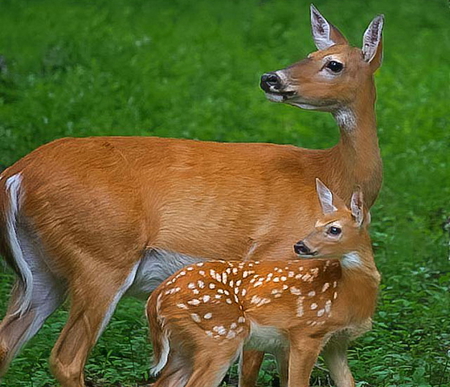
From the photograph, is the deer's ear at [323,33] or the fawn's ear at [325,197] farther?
the deer's ear at [323,33]

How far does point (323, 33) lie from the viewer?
7.16 m

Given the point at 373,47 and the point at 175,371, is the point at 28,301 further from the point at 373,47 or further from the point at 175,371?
the point at 373,47

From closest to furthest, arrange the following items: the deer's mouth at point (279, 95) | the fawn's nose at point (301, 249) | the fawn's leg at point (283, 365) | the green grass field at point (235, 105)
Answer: the fawn's nose at point (301, 249), the fawn's leg at point (283, 365), the deer's mouth at point (279, 95), the green grass field at point (235, 105)

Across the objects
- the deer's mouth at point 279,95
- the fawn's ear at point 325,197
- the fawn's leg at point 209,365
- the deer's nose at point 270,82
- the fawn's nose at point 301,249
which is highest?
the deer's nose at point 270,82

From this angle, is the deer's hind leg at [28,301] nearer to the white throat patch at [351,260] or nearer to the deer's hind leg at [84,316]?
the deer's hind leg at [84,316]

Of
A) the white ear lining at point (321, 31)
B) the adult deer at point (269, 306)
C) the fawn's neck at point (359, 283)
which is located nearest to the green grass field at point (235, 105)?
the fawn's neck at point (359, 283)

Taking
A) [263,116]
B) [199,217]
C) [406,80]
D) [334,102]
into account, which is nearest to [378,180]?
[334,102]

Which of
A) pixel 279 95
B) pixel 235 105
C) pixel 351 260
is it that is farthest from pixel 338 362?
pixel 235 105

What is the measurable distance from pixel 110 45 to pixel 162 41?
3.12 feet

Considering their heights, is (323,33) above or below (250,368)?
above

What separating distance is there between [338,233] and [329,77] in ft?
3.45

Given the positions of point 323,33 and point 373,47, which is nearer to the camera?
point 373,47

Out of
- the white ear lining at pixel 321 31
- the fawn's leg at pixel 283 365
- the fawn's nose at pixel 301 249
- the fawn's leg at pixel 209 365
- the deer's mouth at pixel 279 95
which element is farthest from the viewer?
the white ear lining at pixel 321 31

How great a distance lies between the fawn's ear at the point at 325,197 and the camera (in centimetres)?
625
